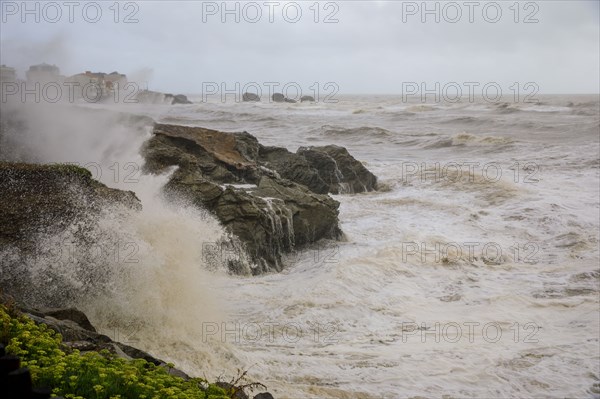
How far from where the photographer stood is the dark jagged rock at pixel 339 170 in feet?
65.3

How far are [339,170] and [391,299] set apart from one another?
33.4 ft

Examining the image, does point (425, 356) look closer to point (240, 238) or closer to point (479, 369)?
point (479, 369)

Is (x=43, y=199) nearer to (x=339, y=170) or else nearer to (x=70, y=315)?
(x=70, y=315)

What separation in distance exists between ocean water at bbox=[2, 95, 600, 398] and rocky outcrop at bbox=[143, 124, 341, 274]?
1.35 ft

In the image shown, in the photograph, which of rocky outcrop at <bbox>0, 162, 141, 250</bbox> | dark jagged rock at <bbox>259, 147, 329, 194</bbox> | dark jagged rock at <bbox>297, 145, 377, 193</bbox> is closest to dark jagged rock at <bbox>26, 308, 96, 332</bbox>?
rocky outcrop at <bbox>0, 162, 141, 250</bbox>

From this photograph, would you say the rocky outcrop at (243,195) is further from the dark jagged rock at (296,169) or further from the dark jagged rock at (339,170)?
the dark jagged rock at (339,170)

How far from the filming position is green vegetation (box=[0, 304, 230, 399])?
436cm

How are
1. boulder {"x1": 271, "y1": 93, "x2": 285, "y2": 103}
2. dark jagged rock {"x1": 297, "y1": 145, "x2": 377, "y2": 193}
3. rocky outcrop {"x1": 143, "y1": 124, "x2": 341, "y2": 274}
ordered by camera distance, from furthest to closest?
1. boulder {"x1": 271, "y1": 93, "x2": 285, "y2": 103}
2. dark jagged rock {"x1": 297, "y1": 145, "x2": 377, "y2": 193}
3. rocky outcrop {"x1": 143, "y1": 124, "x2": 341, "y2": 274}

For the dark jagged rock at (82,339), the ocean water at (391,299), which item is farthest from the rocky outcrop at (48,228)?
the dark jagged rock at (82,339)

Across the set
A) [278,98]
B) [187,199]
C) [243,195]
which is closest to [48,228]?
[187,199]

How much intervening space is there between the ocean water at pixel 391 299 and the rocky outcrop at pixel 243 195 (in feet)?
1.35

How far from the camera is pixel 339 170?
20.5 metres

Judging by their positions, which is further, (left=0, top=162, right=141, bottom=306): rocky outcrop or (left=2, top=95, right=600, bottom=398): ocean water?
(left=0, top=162, right=141, bottom=306): rocky outcrop

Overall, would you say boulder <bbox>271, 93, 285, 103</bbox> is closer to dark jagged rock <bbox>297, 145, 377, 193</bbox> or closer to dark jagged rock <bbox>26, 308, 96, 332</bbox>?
dark jagged rock <bbox>297, 145, 377, 193</bbox>
